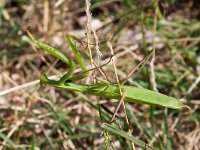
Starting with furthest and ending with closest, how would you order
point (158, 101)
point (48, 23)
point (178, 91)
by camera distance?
1. point (48, 23)
2. point (178, 91)
3. point (158, 101)

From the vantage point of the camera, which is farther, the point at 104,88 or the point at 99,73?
the point at 99,73

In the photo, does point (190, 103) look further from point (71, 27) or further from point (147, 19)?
point (71, 27)

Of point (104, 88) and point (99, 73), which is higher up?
point (104, 88)

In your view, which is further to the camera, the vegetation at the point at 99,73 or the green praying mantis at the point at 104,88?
the vegetation at the point at 99,73

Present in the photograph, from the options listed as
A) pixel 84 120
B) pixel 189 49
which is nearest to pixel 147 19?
pixel 189 49

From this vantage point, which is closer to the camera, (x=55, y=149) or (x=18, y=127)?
(x=55, y=149)

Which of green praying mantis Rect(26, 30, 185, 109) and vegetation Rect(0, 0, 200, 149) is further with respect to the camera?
vegetation Rect(0, 0, 200, 149)

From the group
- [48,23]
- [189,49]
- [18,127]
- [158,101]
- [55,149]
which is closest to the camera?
[158,101]

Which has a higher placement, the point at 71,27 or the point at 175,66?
the point at 71,27

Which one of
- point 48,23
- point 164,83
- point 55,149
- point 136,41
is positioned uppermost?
point 48,23

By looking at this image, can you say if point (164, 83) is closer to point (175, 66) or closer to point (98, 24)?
point (175, 66)
